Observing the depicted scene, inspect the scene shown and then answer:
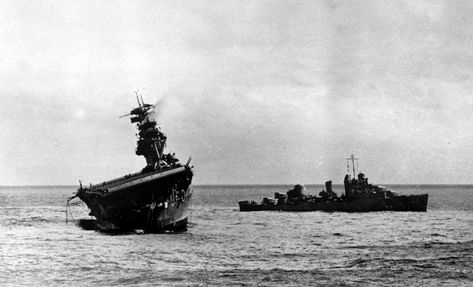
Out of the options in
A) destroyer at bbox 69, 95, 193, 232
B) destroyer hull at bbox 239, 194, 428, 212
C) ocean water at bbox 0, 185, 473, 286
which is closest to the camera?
ocean water at bbox 0, 185, 473, 286

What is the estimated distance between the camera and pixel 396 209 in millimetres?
68375

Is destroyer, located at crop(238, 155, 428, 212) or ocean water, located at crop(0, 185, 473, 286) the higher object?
destroyer, located at crop(238, 155, 428, 212)

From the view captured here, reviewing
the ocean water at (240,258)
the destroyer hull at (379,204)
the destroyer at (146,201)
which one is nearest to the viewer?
the ocean water at (240,258)

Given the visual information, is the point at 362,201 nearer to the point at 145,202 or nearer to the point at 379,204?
the point at 379,204

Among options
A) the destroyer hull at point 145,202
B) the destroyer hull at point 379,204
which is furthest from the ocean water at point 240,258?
the destroyer hull at point 379,204

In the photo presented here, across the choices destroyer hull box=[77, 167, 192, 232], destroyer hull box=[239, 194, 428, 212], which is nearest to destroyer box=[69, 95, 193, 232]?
destroyer hull box=[77, 167, 192, 232]

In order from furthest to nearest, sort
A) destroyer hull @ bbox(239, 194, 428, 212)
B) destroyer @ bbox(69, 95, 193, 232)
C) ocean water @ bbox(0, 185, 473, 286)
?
1. destroyer hull @ bbox(239, 194, 428, 212)
2. destroyer @ bbox(69, 95, 193, 232)
3. ocean water @ bbox(0, 185, 473, 286)

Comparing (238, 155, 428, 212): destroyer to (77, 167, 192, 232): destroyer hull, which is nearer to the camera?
(77, 167, 192, 232): destroyer hull

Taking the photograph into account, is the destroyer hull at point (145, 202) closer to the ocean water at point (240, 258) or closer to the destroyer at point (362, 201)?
the ocean water at point (240, 258)

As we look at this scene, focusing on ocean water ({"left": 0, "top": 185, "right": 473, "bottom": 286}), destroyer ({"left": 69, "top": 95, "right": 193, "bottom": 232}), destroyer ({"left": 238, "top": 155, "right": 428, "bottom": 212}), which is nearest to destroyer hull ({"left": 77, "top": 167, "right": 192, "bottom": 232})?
destroyer ({"left": 69, "top": 95, "right": 193, "bottom": 232})

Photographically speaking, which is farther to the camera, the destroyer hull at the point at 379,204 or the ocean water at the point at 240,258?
the destroyer hull at the point at 379,204

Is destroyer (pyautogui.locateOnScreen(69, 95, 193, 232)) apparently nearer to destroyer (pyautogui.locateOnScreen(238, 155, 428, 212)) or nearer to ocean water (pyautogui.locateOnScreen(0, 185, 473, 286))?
ocean water (pyautogui.locateOnScreen(0, 185, 473, 286))

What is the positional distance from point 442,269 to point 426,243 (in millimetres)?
10449

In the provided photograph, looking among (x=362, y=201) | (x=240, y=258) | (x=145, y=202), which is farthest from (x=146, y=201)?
(x=362, y=201)
